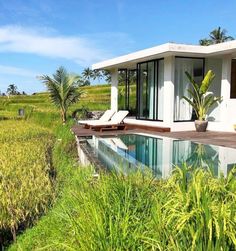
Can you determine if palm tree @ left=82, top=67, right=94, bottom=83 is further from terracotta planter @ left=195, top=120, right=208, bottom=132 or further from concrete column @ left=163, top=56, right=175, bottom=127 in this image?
terracotta planter @ left=195, top=120, right=208, bottom=132

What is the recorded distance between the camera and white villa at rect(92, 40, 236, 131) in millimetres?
12818

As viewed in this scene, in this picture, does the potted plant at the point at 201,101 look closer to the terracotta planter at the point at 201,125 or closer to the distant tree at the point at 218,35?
the terracotta planter at the point at 201,125

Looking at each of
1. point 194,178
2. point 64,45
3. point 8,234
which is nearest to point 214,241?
point 194,178

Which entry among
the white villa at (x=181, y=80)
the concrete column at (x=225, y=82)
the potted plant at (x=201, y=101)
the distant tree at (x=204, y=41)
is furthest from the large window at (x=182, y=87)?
the distant tree at (x=204, y=41)

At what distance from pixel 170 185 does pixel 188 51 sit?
10088 mm

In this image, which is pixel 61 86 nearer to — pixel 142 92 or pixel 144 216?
pixel 142 92

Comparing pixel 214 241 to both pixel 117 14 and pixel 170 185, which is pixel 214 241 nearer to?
pixel 170 185

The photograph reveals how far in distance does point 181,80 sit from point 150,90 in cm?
177

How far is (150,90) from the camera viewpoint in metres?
15.1

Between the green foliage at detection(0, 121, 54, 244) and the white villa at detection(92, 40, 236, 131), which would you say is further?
the white villa at detection(92, 40, 236, 131)

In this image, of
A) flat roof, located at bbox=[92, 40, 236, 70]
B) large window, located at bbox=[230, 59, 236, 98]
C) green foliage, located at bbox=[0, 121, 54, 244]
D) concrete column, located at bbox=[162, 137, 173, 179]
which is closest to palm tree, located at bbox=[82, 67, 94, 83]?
flat roof, located at bbox=[92, 40, 236, 70]

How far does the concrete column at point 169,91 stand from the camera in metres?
13.1

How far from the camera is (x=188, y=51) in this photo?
12.5 m

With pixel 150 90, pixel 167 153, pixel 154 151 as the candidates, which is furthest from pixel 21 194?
pixel 150 90
